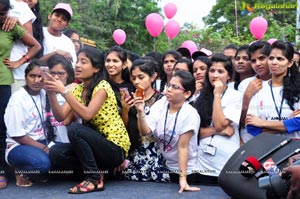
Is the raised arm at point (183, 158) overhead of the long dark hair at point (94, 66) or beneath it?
beneath

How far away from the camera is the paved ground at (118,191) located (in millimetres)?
3588

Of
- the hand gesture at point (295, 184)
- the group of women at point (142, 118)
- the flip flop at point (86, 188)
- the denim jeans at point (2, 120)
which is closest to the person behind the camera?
the hand gesture at point (295, 184)

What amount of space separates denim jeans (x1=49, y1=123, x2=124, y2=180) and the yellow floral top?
8 cm

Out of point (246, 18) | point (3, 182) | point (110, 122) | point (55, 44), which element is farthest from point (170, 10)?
point (246, 18)

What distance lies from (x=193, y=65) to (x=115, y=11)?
17611mm

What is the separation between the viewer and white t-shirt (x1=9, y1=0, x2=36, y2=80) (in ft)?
13.8

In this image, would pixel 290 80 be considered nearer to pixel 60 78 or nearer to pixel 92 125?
pixel 92 125

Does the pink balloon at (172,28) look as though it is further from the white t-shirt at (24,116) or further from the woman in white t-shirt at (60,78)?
the white t-shirt at (24,116)

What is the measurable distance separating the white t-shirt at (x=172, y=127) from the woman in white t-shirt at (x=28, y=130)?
3.13 feet

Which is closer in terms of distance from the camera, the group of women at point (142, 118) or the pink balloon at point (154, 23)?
the group of women at point (142, 118)

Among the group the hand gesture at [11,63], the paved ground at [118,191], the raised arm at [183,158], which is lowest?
the paved ground at [118,191]

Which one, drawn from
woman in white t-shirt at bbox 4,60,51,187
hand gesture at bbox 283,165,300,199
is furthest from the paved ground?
hand gesture at bbox 283,165,300,199

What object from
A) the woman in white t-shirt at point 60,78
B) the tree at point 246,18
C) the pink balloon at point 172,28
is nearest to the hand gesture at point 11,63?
the woman in white t-shirt at point 60,78

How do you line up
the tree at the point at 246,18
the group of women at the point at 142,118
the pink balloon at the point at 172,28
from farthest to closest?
the tree at the point at 246,18 < the pink balloon at the point at 172,28 < the group of women at the point at 142,118
